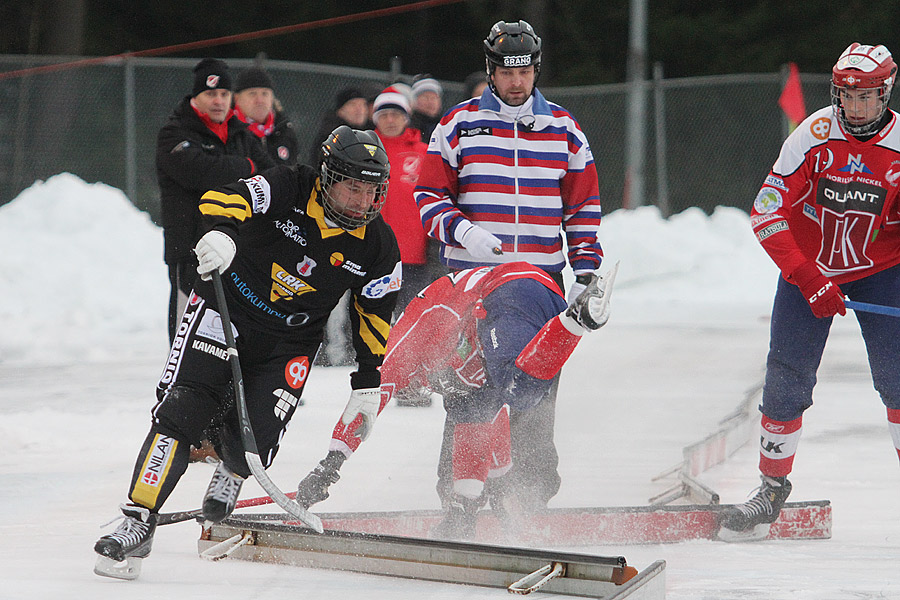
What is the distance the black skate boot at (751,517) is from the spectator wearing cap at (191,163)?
247 centimetres

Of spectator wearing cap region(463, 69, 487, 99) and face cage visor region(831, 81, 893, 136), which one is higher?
spectator wearing cap region(463, 69, 487, 99)

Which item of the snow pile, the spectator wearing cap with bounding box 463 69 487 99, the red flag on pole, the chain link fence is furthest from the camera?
the red flag on pole

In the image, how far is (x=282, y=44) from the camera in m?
20.7

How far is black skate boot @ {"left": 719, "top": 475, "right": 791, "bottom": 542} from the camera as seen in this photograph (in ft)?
13.5

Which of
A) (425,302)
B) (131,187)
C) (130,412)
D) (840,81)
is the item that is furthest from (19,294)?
(840,81)

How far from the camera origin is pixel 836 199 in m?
4.18

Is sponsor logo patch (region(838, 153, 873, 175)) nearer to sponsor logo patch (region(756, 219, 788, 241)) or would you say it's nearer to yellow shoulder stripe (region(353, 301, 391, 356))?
sponsor logo patch (region(756, 219, 788, 241))

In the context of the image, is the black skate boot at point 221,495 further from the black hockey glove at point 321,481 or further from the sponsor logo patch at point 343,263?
the sponsor logo patch at point 343,263

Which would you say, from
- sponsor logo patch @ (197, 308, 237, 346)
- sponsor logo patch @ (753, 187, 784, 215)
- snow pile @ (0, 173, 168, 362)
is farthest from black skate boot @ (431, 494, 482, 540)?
snow pile @ (0, 173, 168, 362)

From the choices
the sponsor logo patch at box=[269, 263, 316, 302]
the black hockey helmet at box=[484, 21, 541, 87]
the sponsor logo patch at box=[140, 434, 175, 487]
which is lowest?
the sponsor logo patch at box=[140, 434, 175, 487]

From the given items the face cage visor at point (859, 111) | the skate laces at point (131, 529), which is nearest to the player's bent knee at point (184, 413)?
the skate laces at point (131, 529)

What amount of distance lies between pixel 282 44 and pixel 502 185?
17165 millimetres

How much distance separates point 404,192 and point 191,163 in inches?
66.1

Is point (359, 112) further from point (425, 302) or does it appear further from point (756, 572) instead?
point (756, 572)
